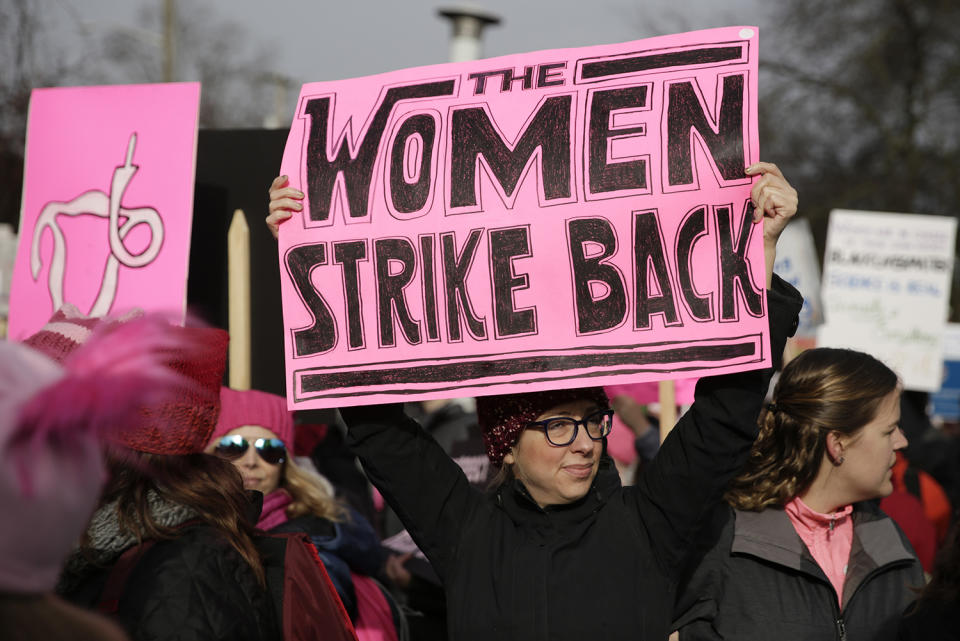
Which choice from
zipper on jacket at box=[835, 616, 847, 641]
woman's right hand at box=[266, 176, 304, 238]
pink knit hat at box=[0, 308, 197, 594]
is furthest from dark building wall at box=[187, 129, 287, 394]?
pink knit hat at box=[0, 308, 197, 594]

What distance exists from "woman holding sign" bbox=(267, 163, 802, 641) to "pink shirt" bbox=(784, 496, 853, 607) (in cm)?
59

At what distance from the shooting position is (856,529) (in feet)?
8.70

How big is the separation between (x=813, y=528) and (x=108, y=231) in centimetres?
216

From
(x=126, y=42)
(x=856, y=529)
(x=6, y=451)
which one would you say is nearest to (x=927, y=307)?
(x=856, y=529)

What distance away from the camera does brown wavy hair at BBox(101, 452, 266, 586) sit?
2.00 meters

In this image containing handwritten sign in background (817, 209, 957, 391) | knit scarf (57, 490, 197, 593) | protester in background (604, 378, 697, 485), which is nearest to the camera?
knit scarf (57, 490, 197, 593)

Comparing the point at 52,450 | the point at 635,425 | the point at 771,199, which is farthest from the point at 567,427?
the point at 635,425

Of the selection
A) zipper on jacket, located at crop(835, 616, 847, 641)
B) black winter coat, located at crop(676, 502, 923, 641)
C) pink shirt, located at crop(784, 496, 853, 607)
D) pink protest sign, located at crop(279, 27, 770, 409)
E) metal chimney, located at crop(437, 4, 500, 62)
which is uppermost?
metal chimney, located at crop(437, 4, 500, 62)

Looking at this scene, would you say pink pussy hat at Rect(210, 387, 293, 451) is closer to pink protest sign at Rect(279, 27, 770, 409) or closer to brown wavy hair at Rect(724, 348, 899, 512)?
pink protest sign at Rect(279, 27, 770, 409)

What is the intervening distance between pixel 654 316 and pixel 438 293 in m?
0.45

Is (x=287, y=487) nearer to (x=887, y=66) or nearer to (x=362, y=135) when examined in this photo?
(x=362, y=135)

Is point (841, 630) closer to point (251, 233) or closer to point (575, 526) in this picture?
point (575, 526)

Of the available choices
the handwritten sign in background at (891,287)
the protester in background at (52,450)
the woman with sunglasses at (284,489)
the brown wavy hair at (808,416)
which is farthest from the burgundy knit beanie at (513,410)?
the handwritten sign in background at (891,287)

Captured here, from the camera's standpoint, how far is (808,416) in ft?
8.74
